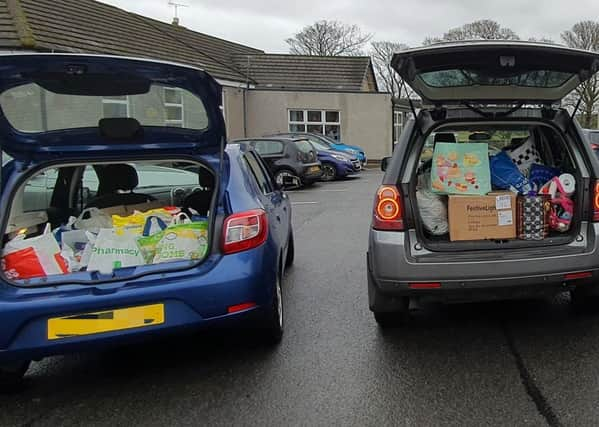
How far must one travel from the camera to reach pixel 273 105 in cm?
2389

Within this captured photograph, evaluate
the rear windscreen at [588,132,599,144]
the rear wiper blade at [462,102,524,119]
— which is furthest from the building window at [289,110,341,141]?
the rear wiper blade at [462,102,524,119]

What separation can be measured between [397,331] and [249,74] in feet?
76.6

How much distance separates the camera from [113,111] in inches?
130

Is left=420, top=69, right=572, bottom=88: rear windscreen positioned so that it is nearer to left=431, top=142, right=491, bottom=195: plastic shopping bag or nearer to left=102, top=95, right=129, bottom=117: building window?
left=431, top=142, right=491, bottom=195: plastic shopping bag

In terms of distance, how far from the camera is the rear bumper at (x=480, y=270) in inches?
124

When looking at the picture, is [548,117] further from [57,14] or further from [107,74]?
[57,14]

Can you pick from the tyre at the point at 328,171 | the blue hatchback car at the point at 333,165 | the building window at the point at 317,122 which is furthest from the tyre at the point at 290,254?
the building window at the point at 317,122

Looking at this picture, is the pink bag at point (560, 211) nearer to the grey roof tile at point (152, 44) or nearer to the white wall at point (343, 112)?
the grey roof tile at point (152, 44)

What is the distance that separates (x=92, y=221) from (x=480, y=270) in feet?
8.32

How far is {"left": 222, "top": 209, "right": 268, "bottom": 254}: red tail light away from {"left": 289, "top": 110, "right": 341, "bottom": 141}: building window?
21292 millimetres

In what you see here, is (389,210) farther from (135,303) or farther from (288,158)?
(288,158)

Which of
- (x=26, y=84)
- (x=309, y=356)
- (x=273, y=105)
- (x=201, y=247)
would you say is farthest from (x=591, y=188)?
(x=273, y=105)

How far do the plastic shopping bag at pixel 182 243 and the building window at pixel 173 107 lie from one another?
66cm

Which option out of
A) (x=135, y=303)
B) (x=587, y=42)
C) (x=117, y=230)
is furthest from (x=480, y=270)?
(x=587, y=42)
